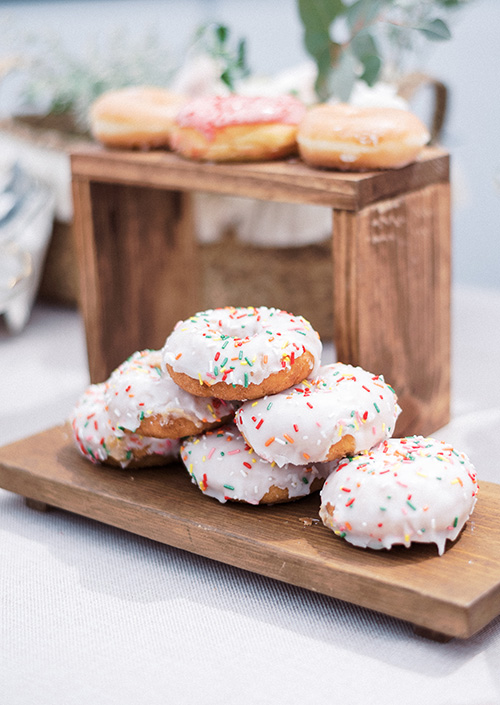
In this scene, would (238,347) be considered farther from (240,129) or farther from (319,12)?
(319,12)

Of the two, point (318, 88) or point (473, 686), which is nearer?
point (473, 686)

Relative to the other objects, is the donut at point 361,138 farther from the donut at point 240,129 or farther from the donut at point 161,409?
the donut at point 161,409

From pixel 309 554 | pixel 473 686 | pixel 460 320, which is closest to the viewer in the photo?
pixel 473 686

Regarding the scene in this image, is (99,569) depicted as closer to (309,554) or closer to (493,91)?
(309,554)

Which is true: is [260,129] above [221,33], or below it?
below

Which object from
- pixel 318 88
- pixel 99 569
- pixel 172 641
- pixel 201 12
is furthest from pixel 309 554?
pixel 201 12

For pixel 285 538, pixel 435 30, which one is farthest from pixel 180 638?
pixel 435 30
